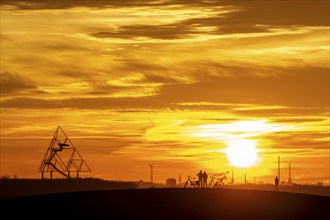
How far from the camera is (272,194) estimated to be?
354 feet

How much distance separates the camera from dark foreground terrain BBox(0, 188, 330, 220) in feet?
320

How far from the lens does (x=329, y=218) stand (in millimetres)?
101375

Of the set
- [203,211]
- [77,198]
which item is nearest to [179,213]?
[203,211]

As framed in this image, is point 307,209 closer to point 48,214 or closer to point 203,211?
point 203,211

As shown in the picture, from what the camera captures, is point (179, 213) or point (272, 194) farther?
point (272, 194)

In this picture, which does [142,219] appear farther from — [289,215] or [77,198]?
[289,215]

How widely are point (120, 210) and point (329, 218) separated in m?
20.5

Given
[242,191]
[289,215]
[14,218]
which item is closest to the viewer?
[14,218]

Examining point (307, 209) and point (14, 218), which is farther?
point (307, 209)

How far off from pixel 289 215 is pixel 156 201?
42.8 feet

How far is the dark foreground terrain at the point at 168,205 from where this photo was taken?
9756cm

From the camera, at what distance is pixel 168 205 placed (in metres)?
101

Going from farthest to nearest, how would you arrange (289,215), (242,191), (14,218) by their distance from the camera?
(242,191), (289,215), (14,218)

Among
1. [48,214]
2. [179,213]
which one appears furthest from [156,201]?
[48,214]
